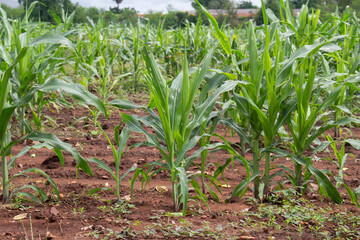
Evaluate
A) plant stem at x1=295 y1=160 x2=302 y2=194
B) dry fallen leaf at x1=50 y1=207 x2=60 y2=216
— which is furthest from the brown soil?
plant stem at x1=295 y1=160 x2=302 y2=194

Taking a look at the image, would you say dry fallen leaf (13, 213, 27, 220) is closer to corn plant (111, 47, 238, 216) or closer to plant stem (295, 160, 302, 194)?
corn plant (111, 47, 238, 216)

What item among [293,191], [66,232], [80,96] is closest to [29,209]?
[66,232]

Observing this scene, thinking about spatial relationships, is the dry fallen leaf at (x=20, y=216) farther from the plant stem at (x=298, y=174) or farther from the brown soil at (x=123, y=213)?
the plant stem at (x=298, y=174)

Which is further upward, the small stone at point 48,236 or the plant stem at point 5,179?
the plant stem at point 5,179

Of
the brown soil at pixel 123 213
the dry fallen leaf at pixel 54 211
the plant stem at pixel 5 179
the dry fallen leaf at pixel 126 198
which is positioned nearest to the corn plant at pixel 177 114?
the brown soil at pixel 123 213

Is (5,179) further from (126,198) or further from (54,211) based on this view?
(126,198)

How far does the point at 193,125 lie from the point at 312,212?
854 mm

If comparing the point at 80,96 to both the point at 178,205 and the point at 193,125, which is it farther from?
the point at 178,205

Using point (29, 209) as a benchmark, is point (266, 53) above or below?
above

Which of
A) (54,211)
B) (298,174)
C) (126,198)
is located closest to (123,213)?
(126,198)

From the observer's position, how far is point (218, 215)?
2.29 meters

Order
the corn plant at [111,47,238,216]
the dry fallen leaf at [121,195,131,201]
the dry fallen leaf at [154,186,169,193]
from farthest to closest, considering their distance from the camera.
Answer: the dry fallen leaf at [154,186,169,193] → the dry fallen leaf at [121,195,131,201] → the corn plant at [111,47,238,216]

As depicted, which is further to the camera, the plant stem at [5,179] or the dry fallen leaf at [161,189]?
the dry fallen leaf at [161,189]

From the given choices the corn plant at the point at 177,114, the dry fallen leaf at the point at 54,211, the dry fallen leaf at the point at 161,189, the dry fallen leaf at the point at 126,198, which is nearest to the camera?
the corn plant at the point at 177,114
